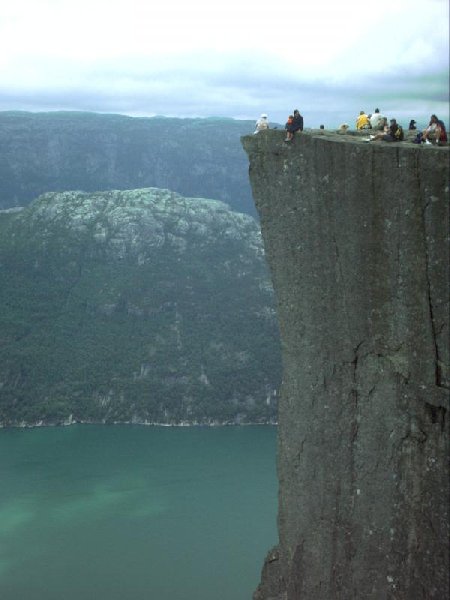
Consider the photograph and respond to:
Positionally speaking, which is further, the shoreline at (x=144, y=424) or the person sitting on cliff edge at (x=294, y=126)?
the shoreline at (x=144, y=424)

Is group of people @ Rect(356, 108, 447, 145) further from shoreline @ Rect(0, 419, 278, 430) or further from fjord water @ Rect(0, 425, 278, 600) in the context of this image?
shoreline @ Rect(0, 419, 278, 430)

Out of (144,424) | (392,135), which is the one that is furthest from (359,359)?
(144,424)

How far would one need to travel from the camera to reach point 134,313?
128 meters

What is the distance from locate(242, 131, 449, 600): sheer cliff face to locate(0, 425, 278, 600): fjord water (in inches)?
1418

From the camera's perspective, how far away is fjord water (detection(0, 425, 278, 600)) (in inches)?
2009

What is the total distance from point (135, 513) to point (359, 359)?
6018 cm

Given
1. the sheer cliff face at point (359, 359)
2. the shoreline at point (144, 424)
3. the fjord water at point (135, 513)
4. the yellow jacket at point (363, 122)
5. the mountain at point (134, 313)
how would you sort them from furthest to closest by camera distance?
the mountain at point (134, 313) < the shoreline at point (144, 424) < the fjord water at point (135, 513) < the yellow jacket at point (363, 122) < the sheer cliff face at point (359, 359)

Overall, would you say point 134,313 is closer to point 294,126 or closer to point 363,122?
point 363,122

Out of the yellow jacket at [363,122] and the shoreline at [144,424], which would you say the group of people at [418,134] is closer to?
the yellow jacket at [363,122]

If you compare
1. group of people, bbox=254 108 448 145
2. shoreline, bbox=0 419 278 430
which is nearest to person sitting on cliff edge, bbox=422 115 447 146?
group of people, bbox=254 108 448 145

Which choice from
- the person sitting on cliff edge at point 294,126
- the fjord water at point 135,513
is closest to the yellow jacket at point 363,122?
the person sitting on cliff edge at point 294,126

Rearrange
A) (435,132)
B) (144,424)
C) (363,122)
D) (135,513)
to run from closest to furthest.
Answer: (435,132), (363,122), (135,513), (144,424)

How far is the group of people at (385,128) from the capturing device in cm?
1074

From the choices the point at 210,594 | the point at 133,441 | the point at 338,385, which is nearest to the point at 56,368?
the point at 133,441
